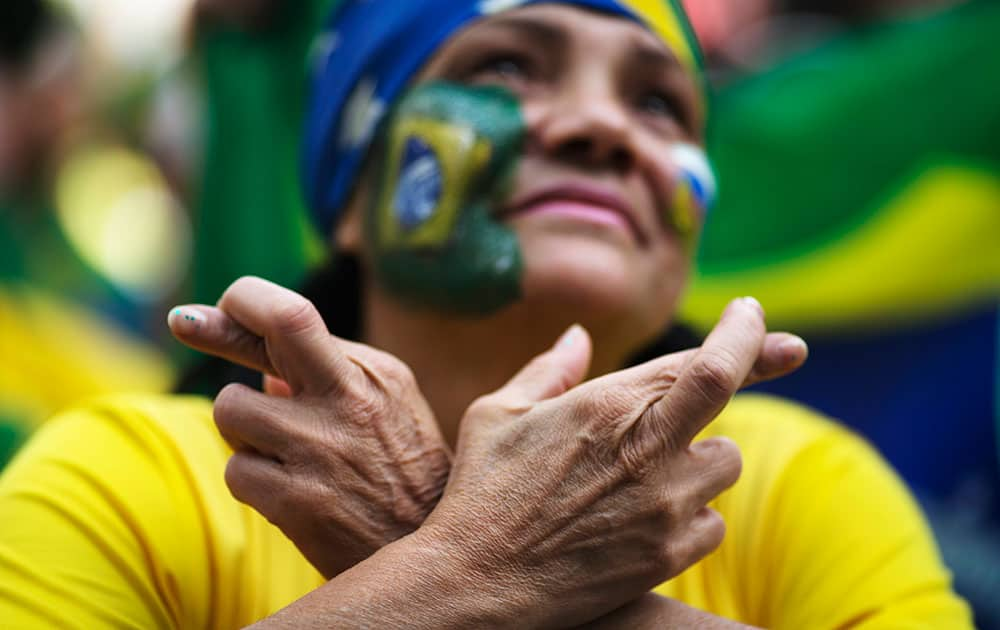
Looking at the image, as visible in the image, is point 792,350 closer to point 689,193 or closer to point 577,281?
point 577,281

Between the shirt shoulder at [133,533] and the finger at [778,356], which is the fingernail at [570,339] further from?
the shirt shoulder at [133,533]

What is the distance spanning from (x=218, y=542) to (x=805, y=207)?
2348 mm

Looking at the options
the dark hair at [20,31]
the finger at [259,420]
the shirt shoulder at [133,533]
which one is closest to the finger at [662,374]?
the finger at [259,420]

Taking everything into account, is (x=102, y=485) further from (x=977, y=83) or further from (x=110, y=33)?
(x=110, y=33)

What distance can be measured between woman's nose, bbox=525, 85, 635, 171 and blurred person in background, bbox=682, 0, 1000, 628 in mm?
1609

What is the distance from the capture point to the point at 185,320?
1.19 m

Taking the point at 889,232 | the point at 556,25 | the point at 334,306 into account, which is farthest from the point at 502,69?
the point at 889,232

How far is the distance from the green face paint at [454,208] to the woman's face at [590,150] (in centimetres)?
3

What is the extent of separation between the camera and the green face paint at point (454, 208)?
5.55ft

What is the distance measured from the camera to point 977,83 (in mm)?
3100

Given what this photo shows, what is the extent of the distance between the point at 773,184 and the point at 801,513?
6.32 ft

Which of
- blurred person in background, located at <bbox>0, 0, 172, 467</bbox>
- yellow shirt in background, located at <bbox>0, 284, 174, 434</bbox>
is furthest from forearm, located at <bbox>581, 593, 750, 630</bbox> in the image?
blurred person in background, located at <bbox>0, 0, 172, 467</bbox>

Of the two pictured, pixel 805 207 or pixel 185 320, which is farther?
pixel 805 207

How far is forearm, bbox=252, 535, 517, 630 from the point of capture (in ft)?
3.78
